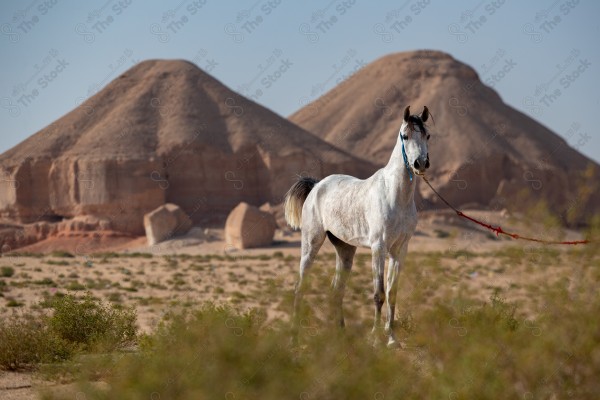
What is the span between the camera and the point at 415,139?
824 cm

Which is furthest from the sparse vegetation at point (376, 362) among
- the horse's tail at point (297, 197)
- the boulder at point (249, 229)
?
the boulder at point (249, 229)

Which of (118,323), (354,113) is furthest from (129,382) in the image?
(354,113)

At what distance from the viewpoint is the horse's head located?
8109mm

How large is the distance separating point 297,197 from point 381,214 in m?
2.01

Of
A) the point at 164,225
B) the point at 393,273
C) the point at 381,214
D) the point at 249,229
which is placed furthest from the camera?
the point at 164,225

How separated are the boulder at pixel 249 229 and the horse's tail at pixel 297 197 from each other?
30.7 m

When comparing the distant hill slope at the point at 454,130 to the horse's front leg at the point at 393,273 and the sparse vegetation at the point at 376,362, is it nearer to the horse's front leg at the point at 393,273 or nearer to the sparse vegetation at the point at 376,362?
the horse's front leg at the point at 393,273

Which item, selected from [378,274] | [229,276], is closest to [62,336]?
[378,274]

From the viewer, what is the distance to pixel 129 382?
4812 mm

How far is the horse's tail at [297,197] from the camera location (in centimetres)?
1014

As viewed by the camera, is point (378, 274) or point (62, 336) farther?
point (62, 336)

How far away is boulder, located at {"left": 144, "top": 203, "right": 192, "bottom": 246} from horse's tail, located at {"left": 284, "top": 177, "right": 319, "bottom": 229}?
37.2 metres

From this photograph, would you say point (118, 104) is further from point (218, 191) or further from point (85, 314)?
point (85, 314)

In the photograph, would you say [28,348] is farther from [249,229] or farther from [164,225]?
[164,225]
